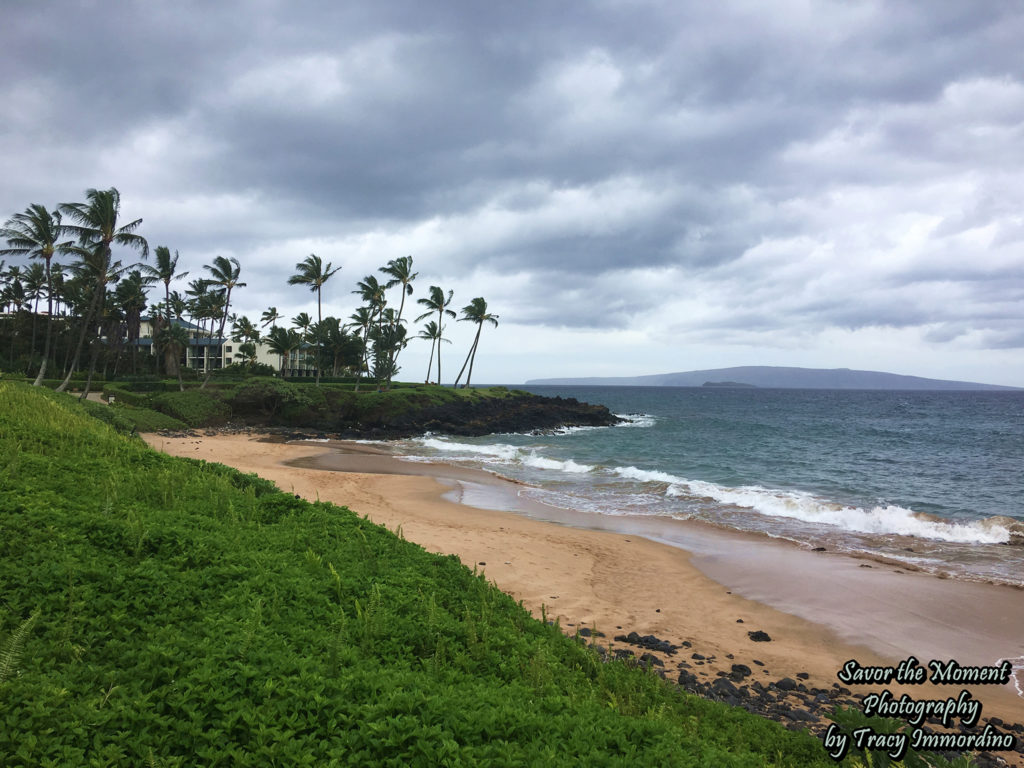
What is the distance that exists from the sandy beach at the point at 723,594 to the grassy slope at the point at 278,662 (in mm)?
3072

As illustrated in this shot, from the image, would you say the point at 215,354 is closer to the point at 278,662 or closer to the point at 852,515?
the point at 852,515

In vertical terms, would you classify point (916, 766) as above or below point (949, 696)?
above

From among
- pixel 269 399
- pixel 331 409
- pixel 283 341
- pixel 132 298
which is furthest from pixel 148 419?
pixel 283 341

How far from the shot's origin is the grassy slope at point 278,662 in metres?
3.23

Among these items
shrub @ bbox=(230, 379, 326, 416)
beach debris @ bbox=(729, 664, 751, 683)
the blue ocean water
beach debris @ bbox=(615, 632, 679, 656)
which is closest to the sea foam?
the blue ocean water

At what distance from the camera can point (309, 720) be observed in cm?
342

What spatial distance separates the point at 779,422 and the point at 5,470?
70.6 metres

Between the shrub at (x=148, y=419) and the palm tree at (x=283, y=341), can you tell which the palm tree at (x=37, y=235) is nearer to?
the shrub at (x=148, y=419)

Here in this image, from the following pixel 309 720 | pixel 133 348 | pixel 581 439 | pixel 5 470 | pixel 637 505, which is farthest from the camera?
pixel 133 348

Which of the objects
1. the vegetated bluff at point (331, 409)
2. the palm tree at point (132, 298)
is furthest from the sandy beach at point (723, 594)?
the palm tree at point (132, 298)

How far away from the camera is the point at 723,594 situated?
11.3 m

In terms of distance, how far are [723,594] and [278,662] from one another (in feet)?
31.6

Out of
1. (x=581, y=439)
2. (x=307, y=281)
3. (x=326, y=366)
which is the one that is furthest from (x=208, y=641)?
(x=326, y=366)

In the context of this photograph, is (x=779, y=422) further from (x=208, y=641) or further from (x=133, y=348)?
(x=133, y=348)
